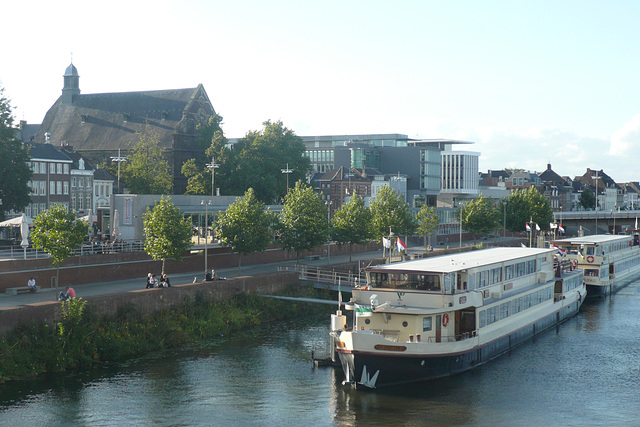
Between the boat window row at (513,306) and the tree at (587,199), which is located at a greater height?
the tree at (587,199)

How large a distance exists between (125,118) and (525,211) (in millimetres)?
59613

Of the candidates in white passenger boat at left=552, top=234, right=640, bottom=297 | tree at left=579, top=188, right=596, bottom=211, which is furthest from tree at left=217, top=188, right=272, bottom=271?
tree at left=579, top=188, right=596, bottom=211

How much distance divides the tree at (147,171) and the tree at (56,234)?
44.9 m

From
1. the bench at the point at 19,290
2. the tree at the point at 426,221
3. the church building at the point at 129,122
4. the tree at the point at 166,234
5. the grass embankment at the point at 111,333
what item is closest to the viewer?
the grass embankment at the point at 111,333

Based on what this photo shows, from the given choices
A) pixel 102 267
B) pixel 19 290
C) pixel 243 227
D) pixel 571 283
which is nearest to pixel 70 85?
pixel 243 227

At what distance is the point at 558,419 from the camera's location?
30.8 metres

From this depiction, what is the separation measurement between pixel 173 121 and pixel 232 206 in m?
49.1

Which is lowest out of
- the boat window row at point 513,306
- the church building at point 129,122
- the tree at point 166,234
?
the boat window row at point 513,306

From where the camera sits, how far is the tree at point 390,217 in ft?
269

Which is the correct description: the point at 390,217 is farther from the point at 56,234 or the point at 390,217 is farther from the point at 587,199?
the point at 587,199

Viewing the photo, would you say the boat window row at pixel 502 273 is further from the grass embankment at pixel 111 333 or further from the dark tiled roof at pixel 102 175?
the dark tiled roof at pixel 102 175

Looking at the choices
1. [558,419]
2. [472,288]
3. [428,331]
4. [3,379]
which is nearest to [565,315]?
[472,288]

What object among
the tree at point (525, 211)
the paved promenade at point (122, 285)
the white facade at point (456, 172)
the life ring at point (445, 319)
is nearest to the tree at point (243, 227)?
the paved promenade at point (122, 285)

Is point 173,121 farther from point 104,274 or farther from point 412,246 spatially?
point 104,274
